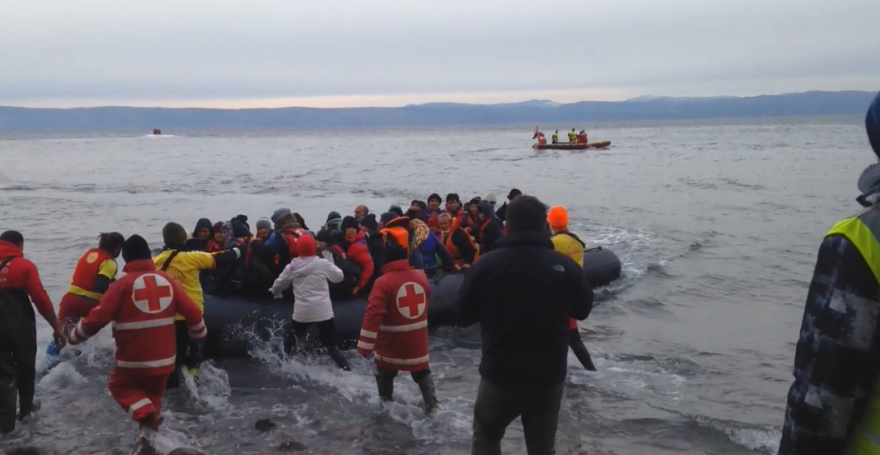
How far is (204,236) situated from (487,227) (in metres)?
3.86

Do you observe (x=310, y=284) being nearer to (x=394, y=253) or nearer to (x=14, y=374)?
(x=394, y=253)

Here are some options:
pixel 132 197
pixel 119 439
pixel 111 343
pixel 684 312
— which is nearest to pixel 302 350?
pixel 119 439

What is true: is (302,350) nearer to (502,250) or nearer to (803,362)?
(502,250)

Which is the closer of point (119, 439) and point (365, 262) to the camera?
point (119, 439)

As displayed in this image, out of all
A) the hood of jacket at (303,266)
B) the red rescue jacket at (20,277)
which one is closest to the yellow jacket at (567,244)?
the hood of jacket at (303,266)

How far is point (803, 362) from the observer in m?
1.91

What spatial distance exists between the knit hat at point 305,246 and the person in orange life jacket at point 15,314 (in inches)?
88.2

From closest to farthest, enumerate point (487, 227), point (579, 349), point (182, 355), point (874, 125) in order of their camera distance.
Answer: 1. point (874, 125)
2. point (182, 355)
3. point (579, 349)
4. point (487, 227)

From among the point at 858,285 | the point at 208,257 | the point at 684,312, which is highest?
the point at 858,285

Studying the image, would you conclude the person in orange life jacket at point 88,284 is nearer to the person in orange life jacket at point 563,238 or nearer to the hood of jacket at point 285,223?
the hood of jacket at point 285,223

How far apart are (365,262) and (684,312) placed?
5409 mm

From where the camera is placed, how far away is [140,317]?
5.28m

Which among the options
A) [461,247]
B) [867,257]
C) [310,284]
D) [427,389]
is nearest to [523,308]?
[867,257]

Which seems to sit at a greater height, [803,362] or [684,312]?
[803,362]
